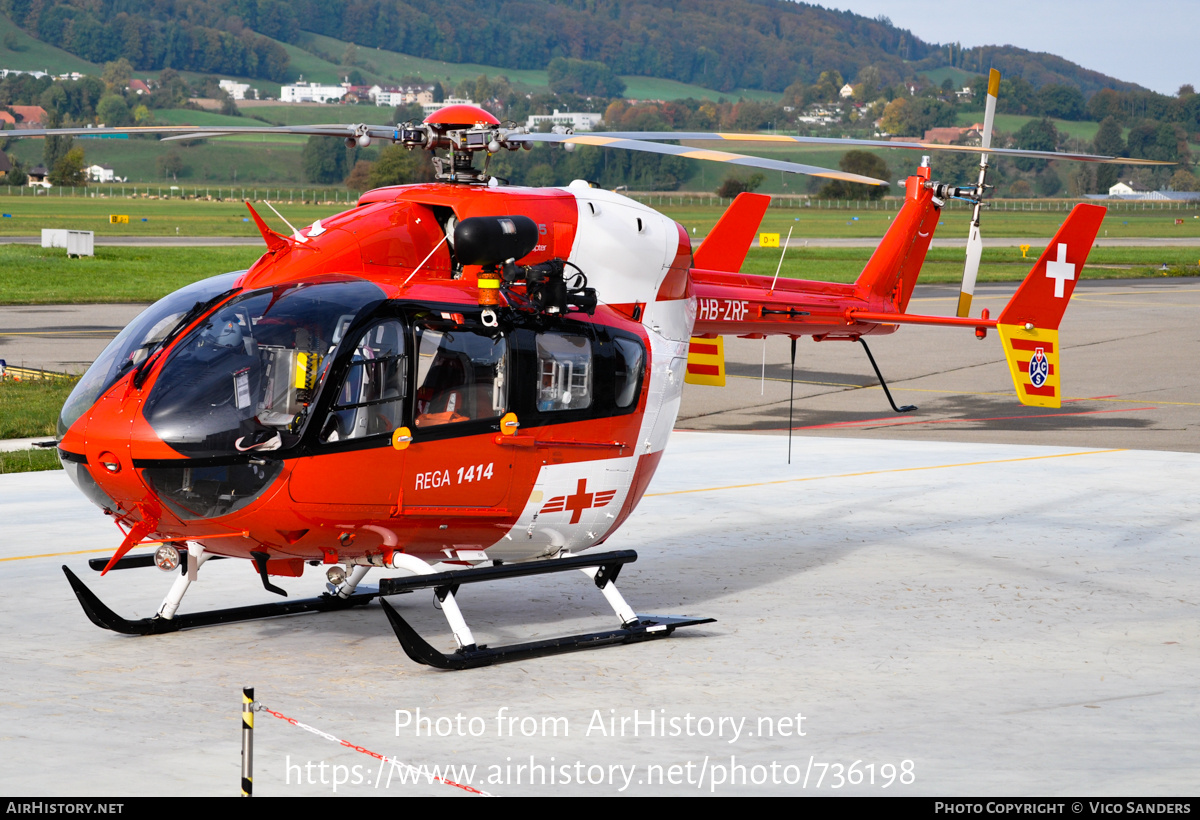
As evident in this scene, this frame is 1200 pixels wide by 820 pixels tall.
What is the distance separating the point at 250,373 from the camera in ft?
23.4

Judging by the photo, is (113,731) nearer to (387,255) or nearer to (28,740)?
(28,740)

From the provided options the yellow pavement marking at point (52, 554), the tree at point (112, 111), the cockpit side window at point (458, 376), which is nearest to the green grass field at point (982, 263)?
the yellow pavement marking at point (52, 554)

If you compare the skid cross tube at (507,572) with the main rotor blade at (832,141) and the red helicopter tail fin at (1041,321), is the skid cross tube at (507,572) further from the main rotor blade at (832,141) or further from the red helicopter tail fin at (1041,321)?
the red helicopter tail fin at (1041,321)

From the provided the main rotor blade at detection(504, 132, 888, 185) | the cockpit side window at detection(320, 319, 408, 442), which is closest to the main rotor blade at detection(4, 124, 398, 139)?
the main rotor blade at detection(504, 132, 888, 185)

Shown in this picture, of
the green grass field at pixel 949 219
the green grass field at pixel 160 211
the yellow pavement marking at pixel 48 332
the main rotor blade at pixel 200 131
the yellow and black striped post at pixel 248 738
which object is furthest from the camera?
the green grass field at pixel 949 219

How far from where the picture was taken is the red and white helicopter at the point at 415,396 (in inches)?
282

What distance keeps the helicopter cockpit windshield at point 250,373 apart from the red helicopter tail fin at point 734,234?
26.6ft

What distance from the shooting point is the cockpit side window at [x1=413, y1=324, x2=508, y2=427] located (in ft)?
25.0

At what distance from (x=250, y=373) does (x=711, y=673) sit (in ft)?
10.4

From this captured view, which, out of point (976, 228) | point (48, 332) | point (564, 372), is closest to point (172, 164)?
point (48, 332)

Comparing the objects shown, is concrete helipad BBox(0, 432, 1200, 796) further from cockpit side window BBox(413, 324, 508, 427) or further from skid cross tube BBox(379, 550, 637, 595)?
cockpit side window BBox(413, 324, 508, 427)

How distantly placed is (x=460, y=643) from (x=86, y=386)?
2.61 m

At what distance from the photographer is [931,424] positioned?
18.8 metres
